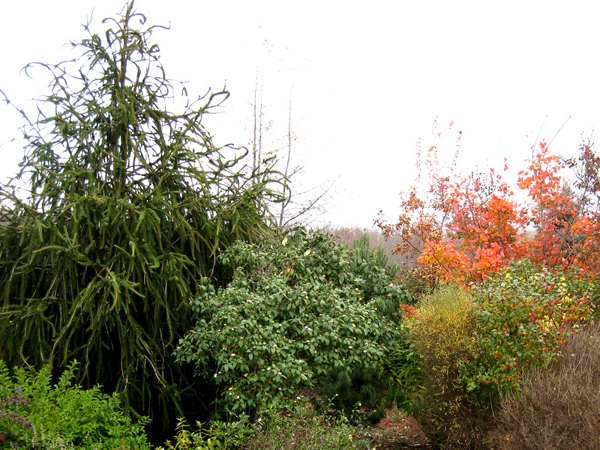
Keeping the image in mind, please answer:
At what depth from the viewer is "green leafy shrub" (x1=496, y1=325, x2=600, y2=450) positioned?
3385mm

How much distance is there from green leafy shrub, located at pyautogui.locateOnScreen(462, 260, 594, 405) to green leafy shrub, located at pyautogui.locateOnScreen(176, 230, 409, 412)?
36.8 inches

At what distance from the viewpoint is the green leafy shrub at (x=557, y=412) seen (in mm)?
3385

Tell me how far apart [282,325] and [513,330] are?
2086 millimetres

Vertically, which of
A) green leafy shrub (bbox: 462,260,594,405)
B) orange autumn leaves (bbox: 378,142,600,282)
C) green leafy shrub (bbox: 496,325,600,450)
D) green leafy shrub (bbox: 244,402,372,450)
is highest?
orange autumn leaves (bbox: 378,142,600,282)

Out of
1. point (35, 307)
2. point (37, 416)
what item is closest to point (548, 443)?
point (37, 416)

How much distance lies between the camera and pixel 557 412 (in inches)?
139

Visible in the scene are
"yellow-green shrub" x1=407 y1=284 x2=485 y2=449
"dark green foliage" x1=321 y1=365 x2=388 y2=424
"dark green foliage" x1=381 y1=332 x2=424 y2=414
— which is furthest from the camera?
"dark green foliage" x1=381 y1=332 x2=424 y2=414

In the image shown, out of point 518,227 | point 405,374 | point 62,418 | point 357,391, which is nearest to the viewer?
point 62,418

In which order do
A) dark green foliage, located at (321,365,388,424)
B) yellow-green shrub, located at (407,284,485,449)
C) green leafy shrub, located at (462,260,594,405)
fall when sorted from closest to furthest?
green leafy shrub, located at (462,260,594,405), yellow-green shrub, located at (407,284,485,449), dark green foliage, located at (321,365,388,424)

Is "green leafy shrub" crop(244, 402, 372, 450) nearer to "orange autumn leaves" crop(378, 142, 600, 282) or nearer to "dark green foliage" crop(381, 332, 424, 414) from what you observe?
"dark green foliage" crop(381, 332, 424, 414)

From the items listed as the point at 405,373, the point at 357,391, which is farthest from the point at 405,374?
the point at 357,391

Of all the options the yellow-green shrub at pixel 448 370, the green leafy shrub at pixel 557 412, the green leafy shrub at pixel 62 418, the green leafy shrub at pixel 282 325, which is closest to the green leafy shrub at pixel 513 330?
the yellow-green shrub at pixel 448 370

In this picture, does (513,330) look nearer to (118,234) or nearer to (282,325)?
(282,325)

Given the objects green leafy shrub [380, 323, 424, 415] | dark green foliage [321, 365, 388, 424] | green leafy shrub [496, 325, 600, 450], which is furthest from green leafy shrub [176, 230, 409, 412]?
green leafy shrub [496, 325, 600, 450]
